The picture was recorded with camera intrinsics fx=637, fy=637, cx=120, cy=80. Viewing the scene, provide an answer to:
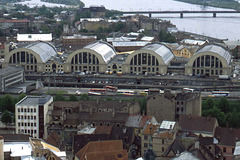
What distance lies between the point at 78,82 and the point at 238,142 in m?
20.1

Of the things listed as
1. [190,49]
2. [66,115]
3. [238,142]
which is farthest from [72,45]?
[238,142]

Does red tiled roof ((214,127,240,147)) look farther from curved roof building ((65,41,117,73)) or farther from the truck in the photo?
curved roof building ((65,41,117,73))

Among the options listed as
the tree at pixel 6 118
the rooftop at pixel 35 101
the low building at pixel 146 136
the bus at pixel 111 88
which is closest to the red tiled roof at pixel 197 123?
the low building at pixel 146 136

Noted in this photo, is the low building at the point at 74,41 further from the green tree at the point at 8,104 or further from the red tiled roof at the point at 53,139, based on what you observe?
the red tiled roof at the point at 53,139

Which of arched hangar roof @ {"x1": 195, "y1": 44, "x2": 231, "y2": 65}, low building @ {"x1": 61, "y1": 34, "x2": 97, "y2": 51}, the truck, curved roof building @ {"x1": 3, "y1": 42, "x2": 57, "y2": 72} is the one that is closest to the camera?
the truck

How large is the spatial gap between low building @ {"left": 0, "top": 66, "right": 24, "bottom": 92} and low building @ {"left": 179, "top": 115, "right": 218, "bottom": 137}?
14833mm

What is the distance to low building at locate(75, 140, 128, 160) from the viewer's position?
2145 centimetres

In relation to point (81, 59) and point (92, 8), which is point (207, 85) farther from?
point (92, 8)

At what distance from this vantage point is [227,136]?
81.0ft

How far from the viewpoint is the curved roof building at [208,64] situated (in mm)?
43188

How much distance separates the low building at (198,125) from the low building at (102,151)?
4117 mm

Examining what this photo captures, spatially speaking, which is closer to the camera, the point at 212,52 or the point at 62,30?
the point at 212,52

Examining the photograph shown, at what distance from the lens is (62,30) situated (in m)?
75.4

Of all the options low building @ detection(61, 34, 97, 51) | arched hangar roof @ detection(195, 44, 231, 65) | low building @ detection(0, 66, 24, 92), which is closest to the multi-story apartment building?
low building @ detection(0, 66, 24, 92)
